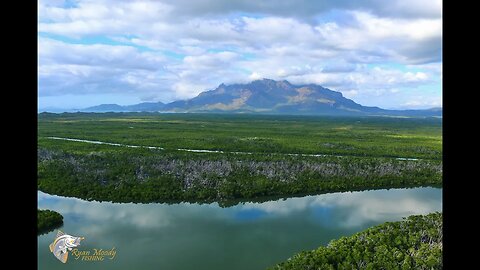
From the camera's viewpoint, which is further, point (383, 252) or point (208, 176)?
point (208, 176)

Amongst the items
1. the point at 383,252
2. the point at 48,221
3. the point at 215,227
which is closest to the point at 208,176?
the point at 215,227

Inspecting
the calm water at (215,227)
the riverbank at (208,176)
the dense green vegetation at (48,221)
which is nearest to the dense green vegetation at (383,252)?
the calm water at (215,227)

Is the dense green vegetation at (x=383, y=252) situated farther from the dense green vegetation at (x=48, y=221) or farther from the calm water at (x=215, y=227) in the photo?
the dense green vegetation at (x=48, y=221)

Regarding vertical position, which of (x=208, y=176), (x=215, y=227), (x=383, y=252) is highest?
(x=208, y=176)

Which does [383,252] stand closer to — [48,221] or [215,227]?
[215,227]

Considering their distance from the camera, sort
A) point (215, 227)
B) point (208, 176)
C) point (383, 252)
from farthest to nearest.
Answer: point (208, 176)
point (215, 227)
point (383, 252)
